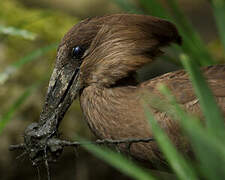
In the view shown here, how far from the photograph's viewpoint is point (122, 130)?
8.24 feet

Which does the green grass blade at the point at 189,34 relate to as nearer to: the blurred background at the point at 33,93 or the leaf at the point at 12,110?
the blurred background at the point at 33,93

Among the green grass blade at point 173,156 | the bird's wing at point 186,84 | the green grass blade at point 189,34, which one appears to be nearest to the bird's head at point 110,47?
the bird's wing at point 186,84

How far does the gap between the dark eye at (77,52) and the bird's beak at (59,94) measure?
0.05 m

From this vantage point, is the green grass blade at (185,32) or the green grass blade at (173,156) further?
the green grass blade at (185,32)

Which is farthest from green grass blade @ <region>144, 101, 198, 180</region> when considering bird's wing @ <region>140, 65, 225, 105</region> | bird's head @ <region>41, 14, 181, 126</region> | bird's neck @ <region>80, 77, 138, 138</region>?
bird's head @ <region>41, 14, 181, 126</region>

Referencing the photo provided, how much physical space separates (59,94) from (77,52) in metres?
0.22

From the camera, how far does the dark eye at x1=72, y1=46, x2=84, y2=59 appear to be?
2.62 metres

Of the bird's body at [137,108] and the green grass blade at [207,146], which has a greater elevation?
the bird's body at [137,108]

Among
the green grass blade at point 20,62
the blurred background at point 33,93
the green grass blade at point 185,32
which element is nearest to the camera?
the green grass blade at point 20,62

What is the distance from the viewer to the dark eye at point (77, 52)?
2.62m

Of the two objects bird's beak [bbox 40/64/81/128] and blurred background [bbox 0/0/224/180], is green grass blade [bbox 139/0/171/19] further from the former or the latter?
bird's beak [bbox 40/64/81/128]

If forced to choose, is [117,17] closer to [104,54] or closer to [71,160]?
[104,54]

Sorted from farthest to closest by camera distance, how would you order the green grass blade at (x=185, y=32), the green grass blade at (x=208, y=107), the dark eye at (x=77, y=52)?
the green grass blade at (x=185, y=32) < the dark eye at (x=77, y=52) < the green grass blade at (x=208, y=107)

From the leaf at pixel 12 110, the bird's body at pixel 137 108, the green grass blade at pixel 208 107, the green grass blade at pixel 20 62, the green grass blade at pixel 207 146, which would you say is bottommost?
the green grass blade at pixel 207 146
